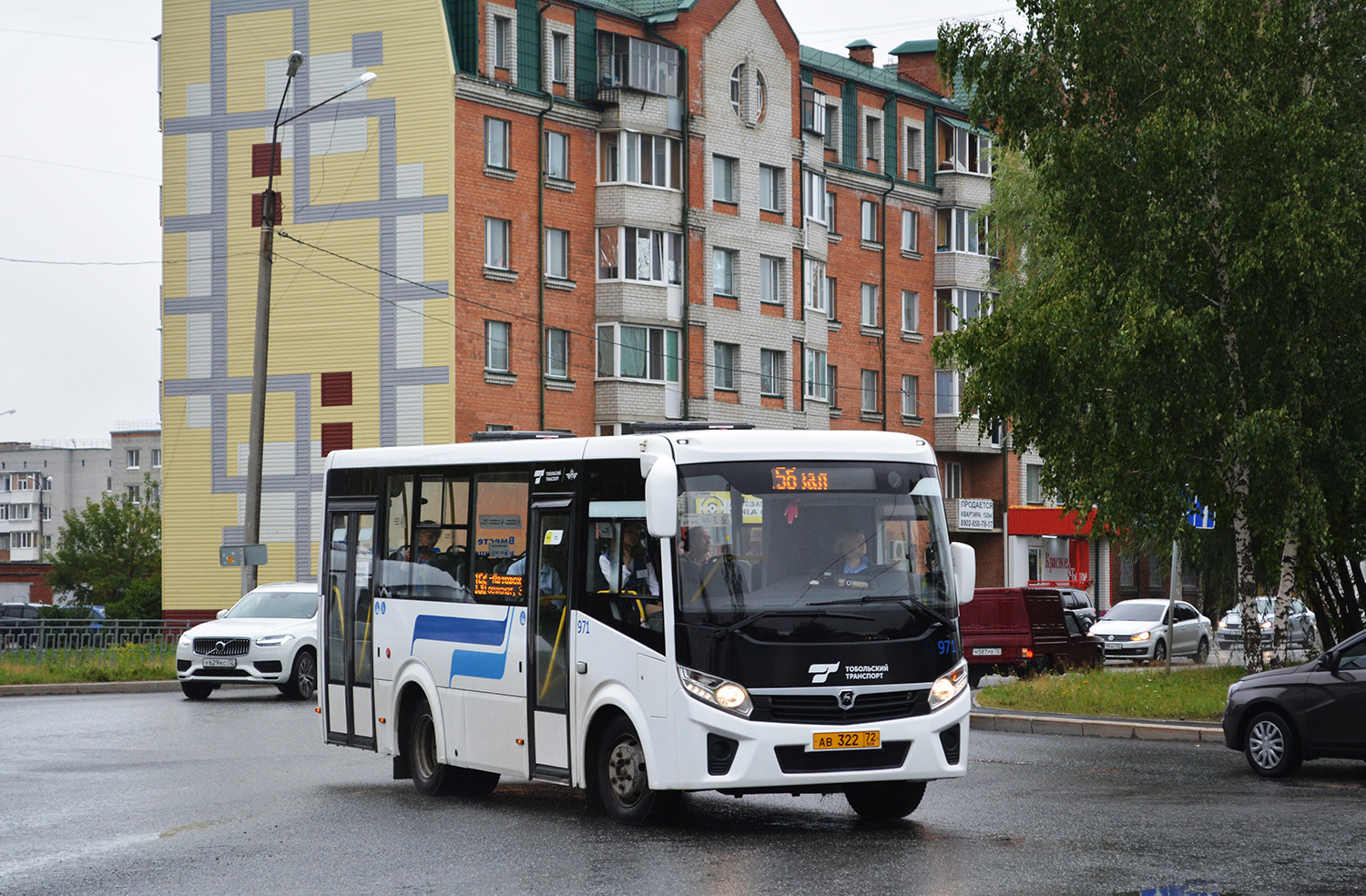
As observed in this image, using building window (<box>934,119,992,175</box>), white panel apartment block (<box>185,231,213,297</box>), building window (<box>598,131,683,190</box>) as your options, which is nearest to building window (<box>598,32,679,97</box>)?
building window (<box>598,131,683,190</box>)

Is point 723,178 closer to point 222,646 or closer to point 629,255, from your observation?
point 629,255

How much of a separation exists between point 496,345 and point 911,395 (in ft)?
67.3

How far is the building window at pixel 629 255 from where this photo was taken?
169 feet

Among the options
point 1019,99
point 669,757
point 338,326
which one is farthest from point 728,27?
point 669,757

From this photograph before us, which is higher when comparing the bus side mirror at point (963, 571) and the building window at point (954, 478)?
the building window at point (954, 478)

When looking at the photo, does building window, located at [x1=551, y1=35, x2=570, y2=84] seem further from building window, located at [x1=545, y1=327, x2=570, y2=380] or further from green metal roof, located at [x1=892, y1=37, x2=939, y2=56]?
green metal roof, located at [x1=892, y1=37, x2=939, y2=56]

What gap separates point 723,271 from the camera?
54656 millimetres

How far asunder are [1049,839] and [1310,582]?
1392 centimetres

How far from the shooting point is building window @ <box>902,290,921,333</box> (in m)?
65.1

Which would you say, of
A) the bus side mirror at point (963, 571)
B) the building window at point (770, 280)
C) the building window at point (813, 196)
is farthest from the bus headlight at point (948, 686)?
the building window at point (813, 196)

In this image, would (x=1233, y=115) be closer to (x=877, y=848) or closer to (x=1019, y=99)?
(x=1019, y=99)

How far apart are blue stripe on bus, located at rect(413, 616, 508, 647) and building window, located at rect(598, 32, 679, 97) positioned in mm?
38978

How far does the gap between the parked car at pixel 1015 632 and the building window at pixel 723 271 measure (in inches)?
996

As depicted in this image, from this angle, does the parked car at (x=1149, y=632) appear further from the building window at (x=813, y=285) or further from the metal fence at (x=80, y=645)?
the metal fence at (x=80, y=645)
